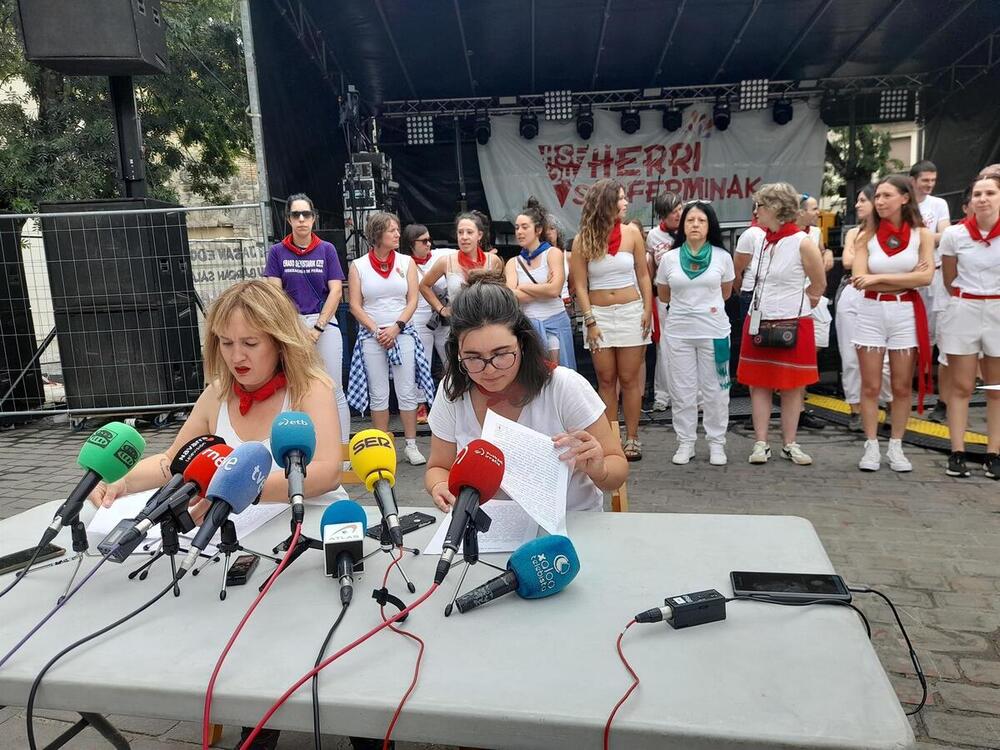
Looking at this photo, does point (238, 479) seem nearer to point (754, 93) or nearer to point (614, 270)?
point (614, 270)

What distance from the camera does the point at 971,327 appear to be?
416 cm

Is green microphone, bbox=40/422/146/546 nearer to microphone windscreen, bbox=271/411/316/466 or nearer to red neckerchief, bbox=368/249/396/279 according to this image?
microphone windscreen, bbox=271/411/316/466

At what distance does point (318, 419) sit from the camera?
6.91ft

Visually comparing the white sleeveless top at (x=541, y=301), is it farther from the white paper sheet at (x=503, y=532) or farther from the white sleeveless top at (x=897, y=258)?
the white paper sheet at (x=503, y=532)

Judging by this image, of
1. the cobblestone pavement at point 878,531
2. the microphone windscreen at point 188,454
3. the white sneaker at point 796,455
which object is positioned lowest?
the cobblestone pavement at point 878,531

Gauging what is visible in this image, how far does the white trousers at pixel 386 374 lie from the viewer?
5066 mm

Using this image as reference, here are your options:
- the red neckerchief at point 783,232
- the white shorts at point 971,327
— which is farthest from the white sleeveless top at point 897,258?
the red neckerchief at point 783,232

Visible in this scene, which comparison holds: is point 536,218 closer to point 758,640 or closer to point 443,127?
point 758,640

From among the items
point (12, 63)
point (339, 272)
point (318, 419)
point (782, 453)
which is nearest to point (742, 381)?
point (782, 453)

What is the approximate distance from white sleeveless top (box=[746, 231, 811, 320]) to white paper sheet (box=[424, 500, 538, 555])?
3.42m

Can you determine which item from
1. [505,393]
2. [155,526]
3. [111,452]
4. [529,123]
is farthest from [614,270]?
[529,123]

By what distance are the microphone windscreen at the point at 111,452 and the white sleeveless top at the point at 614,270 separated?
363 cm

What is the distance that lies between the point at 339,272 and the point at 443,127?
747 cm

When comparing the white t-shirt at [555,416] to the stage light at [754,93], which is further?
the stage light at [754,93]
